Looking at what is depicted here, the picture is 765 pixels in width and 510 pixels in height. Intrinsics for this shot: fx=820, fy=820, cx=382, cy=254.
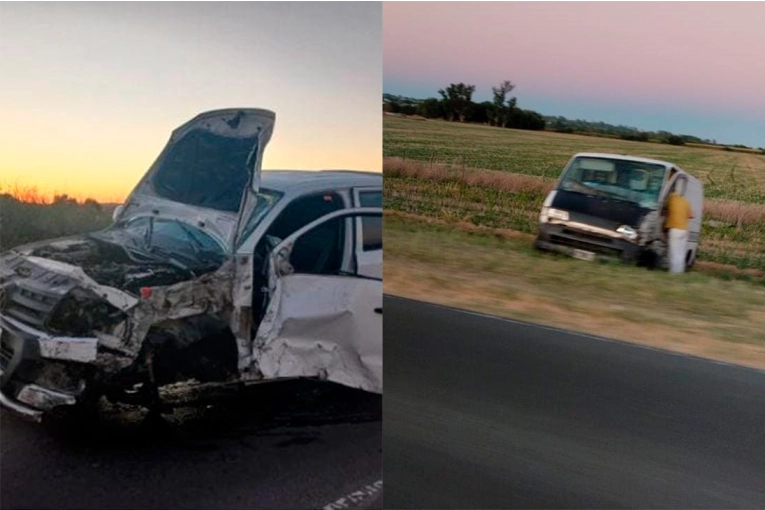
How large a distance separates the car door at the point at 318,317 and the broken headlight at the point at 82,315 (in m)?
0.65

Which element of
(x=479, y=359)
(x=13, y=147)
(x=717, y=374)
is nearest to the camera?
(x=13, y=147)

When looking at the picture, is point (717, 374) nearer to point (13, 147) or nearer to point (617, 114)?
point (617, 114)

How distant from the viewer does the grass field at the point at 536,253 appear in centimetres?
366

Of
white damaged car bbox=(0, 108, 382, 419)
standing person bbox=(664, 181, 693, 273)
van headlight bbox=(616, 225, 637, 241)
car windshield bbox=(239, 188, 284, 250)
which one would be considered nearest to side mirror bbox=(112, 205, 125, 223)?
white damaged car bbox=(0, 108, 382, 419)

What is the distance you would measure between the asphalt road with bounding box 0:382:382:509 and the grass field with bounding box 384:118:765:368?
2.33ft

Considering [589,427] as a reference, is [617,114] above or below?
above

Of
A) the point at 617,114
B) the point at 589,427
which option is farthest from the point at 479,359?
the point at 617,114

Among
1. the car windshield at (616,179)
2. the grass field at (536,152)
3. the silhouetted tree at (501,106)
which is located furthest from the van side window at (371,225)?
the car windshield at (616,179)

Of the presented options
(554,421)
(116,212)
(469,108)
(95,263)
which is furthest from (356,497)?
(469,108)

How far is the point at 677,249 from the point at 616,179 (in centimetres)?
43

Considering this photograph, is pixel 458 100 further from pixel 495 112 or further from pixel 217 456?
pixel 217 456

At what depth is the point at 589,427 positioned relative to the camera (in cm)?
377

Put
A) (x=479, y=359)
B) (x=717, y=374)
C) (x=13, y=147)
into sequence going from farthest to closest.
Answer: (x=479, y=359)
(x=717, y=374)
(x=13, y=147)

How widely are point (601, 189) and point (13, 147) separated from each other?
2618mm
